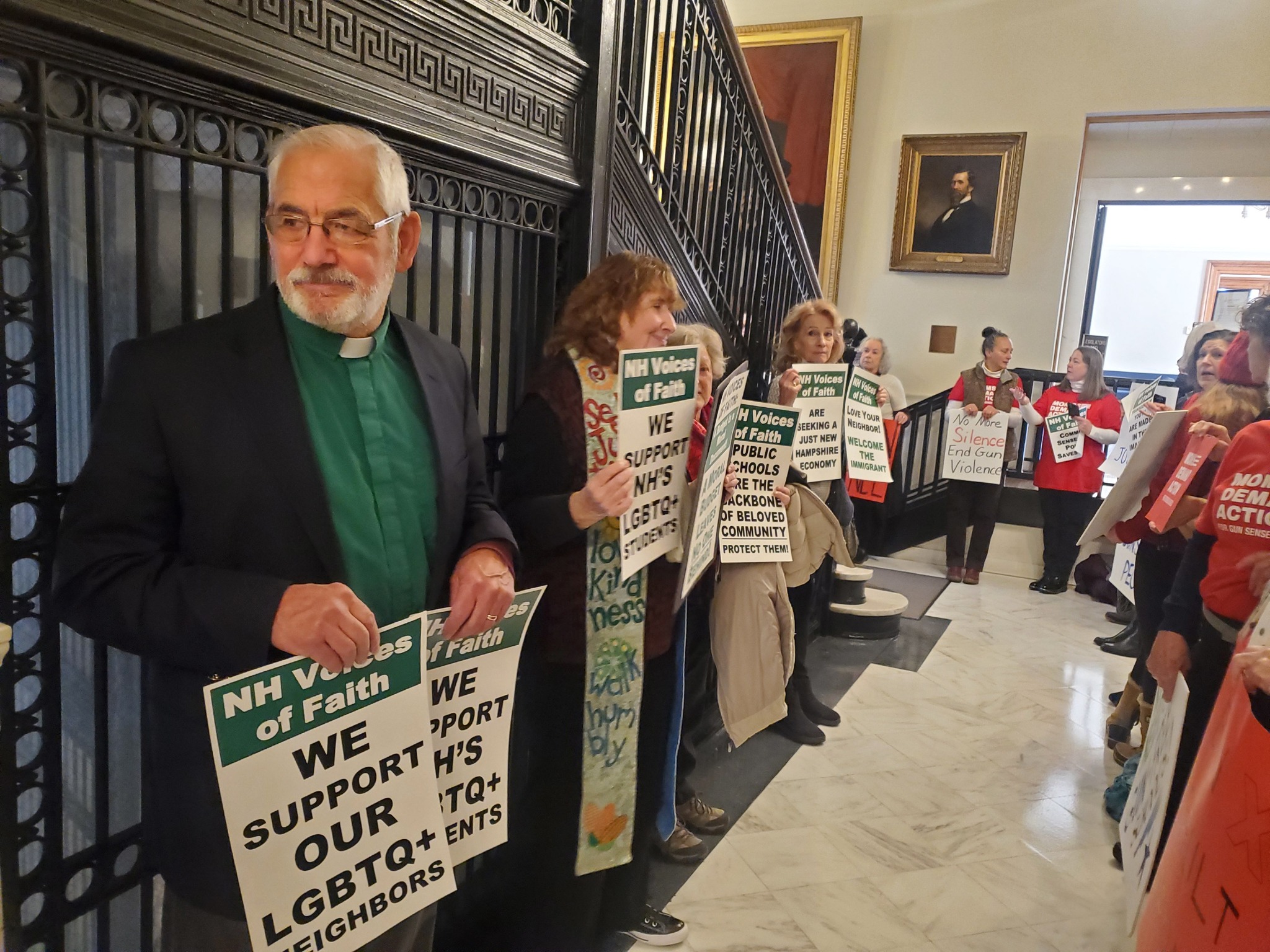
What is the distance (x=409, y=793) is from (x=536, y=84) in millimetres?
1705

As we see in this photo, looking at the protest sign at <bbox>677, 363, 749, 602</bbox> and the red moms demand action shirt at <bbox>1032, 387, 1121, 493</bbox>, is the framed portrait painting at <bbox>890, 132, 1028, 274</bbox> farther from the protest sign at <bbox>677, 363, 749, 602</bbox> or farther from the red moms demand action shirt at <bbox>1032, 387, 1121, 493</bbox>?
the protest sign at <bbox>677, 363, 749, 602</bbox>

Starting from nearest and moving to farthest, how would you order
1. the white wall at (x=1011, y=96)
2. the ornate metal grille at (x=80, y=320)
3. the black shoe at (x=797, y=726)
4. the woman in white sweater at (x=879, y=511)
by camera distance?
the ornate metal grille at (x=80, y=320) → the black shoe at (x=797, y=726) → the white wall at (x=1011, y=96) → the woman in white sweater at (x=879, y=511)

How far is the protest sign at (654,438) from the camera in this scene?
5.87 feet

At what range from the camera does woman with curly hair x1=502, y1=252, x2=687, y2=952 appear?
1945mm

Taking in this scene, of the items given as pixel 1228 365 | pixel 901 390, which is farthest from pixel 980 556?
pixel 1228 365

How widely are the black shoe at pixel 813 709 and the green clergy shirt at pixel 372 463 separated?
2696 mm

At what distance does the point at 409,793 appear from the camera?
134cm

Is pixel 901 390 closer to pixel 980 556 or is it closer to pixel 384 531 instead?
pixel 980 556

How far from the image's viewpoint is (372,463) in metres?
1.34

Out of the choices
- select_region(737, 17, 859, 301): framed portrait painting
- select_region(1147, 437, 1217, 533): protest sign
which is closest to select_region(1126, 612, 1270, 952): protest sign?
select_region(1147, 437, 1217, 533): protest sign

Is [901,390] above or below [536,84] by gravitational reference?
below

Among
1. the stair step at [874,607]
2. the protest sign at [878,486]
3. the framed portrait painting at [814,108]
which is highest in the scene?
the framed portrait painting at [814,108]

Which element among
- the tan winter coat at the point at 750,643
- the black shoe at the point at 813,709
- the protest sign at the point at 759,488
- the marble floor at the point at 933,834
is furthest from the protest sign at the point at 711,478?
the black shoe at the point at 813,709

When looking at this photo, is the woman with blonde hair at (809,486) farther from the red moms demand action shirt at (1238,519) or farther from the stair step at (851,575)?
the red moms demand action shirt at (1238,519)
